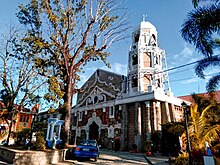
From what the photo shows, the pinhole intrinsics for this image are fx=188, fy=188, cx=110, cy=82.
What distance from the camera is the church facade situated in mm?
21109

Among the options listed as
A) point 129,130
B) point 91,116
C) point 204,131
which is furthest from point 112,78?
point 204,131

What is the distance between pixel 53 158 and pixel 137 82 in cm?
1586

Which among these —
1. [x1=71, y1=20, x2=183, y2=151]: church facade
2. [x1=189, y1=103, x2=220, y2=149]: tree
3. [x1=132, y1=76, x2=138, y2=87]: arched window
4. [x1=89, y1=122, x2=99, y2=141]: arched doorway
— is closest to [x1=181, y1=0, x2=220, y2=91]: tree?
[x1=189, y1=103, x2=220, y2=149]: tree

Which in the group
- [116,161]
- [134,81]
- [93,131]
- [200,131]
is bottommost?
[116,161]

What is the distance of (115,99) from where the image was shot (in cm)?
2530

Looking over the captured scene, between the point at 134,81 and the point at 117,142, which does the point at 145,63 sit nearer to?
the point at 134,81

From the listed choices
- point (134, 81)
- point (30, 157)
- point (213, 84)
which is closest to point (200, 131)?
point (213, 84)

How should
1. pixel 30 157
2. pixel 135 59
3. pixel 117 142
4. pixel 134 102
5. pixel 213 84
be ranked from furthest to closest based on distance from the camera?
pixel 135 59 → pixel 134 102 → pixel 117 142 → pixel 213 84 → pixel 30 157

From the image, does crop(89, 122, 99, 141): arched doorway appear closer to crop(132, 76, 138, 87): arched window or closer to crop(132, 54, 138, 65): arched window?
crop(132, 76, 138, 87): arched window

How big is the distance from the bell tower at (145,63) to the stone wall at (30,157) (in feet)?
47.5

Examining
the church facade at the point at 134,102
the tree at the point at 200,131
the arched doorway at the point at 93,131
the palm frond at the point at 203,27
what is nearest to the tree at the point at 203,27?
the palm frond at the point at 203,27

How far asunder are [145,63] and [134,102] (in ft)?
18.3

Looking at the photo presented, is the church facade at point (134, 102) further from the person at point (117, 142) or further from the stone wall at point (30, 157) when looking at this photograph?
the stone wall at point (30, 157)

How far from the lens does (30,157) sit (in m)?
8.49
